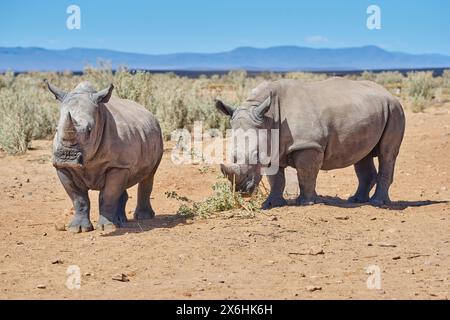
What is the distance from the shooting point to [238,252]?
6.99 meters

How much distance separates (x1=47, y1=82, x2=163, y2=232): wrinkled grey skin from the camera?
7770mm

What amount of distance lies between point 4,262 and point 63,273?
2.88 ft

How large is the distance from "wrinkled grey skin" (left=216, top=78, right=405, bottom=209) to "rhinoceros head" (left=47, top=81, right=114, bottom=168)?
1.76m

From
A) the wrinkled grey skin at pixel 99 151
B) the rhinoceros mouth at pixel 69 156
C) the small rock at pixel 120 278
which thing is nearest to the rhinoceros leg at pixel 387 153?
the wrinkled grey skin at pixel 99 151

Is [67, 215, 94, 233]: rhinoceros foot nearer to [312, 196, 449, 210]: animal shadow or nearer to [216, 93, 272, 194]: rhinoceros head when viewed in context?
[216, 93, 272, 194]: rhinoceros head

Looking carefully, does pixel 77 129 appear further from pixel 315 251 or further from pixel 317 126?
pixel 317 126

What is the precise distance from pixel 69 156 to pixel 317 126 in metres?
3.17

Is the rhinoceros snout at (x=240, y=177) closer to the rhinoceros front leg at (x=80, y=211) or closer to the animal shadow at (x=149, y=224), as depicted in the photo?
the animal shadow at (x=149, y=224)

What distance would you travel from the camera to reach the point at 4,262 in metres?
7.00

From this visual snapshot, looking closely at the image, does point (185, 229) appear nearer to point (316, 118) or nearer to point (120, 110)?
point (120, 110)

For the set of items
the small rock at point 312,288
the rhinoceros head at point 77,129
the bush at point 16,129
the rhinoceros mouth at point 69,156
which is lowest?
the small rock at point 312,288

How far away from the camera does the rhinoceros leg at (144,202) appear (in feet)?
31.1

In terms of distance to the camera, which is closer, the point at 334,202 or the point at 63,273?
the point at 63,273

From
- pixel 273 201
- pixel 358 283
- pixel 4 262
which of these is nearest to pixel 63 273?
pixel 4 262
